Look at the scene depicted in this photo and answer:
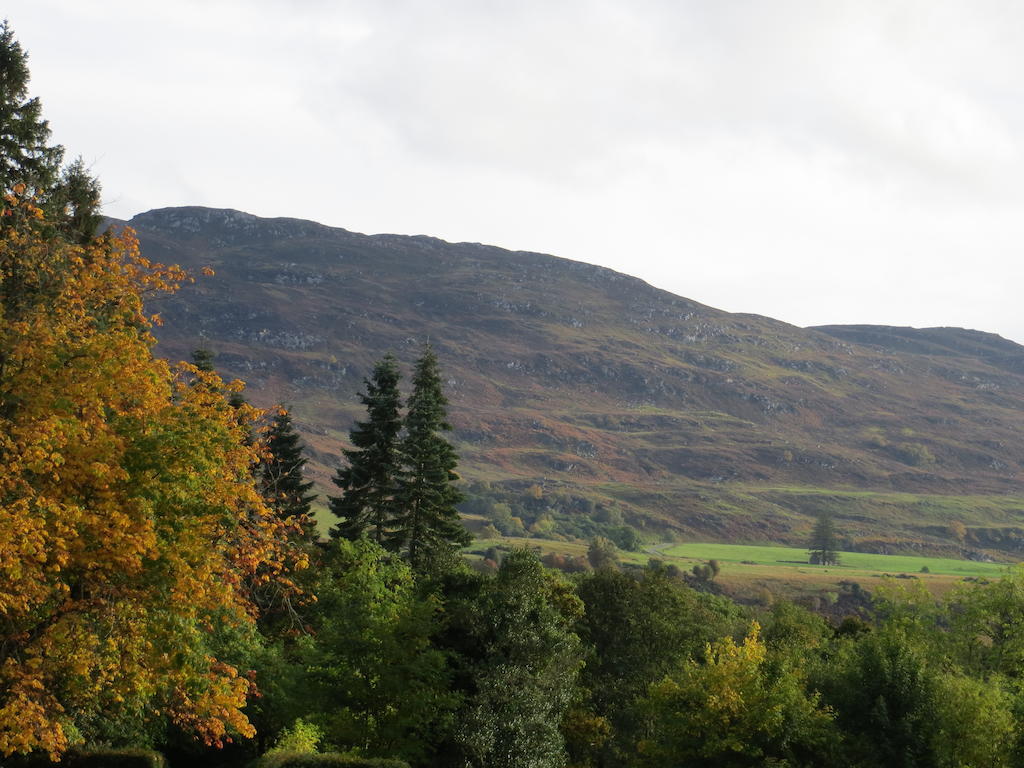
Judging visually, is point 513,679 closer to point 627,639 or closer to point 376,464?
point 627,639

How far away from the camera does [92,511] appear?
1891 centimetres

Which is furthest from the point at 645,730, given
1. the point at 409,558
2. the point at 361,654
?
the point at 361,654

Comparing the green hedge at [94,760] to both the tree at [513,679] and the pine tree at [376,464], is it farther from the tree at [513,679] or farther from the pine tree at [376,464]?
the pine tree at [376,464]

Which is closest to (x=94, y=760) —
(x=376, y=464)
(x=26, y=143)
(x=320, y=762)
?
(x=320, y=762)

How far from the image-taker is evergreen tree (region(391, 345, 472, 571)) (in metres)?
58.0

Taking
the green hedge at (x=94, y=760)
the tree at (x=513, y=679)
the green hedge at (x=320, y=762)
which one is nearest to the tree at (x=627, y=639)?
the tree at (x=513, y=679)

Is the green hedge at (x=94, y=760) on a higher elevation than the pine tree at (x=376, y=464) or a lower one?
lower

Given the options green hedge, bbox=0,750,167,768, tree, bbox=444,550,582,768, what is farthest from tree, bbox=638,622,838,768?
green hedge, bbox=0,750,167,768

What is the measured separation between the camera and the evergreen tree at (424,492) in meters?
58.0

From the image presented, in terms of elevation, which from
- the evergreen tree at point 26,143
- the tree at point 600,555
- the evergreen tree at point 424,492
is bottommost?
the tree at point 600,555

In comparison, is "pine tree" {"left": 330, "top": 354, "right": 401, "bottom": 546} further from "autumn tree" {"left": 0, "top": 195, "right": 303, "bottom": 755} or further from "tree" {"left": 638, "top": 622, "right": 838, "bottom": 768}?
"autumn tree" {"left": 0, "top": 195, "right": 303, "bottom": 755}

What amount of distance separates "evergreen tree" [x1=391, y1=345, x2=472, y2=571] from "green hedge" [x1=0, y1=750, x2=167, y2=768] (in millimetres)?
28897

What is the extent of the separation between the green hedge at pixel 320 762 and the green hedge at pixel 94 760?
371 centimetres

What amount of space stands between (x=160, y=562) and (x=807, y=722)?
30.8 meters
